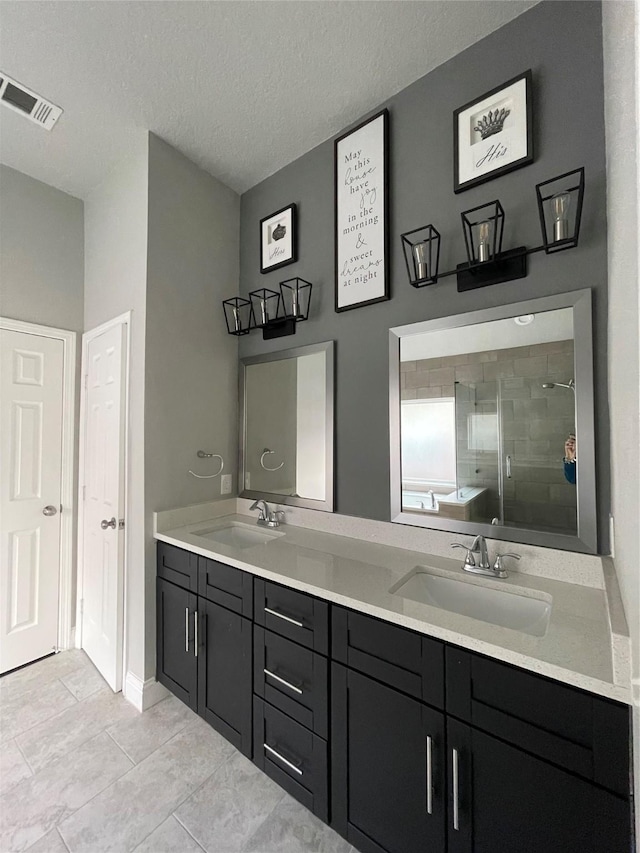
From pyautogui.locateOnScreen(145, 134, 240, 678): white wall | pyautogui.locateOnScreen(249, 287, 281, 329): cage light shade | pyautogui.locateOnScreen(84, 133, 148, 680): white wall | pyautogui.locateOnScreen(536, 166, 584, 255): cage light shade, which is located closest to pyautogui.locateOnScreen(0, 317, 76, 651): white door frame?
pyautogui.locateOnScreen(84, 133, 148, 680): white wall

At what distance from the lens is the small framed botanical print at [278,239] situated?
7.20 ft

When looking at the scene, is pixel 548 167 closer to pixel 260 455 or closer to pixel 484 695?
pixel 484 695

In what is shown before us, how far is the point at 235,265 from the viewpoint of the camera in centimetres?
249

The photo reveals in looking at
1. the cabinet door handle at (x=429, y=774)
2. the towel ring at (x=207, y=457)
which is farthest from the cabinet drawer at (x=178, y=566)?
the cabinet door handle at (x=429, y=774)

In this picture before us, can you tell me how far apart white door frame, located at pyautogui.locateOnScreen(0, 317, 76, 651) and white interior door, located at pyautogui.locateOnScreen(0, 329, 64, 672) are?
0.08 ft

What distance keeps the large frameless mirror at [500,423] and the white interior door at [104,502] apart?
60.2 inches

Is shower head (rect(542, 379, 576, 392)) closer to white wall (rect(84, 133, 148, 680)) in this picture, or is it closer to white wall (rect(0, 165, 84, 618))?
white wall (rect(84, 133, 148, 680))

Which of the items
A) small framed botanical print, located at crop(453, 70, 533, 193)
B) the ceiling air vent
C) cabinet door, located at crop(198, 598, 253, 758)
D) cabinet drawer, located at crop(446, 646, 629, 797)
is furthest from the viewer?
the ceiling air vent

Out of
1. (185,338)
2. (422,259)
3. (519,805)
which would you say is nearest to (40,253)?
(185,338)

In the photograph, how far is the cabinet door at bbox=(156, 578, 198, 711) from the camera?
1768mm

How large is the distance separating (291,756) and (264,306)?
2.13 meters

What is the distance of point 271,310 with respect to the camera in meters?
2.33

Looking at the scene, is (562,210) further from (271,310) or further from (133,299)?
(133,299)

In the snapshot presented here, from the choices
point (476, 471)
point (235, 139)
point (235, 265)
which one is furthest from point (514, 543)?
point (235, 139)
